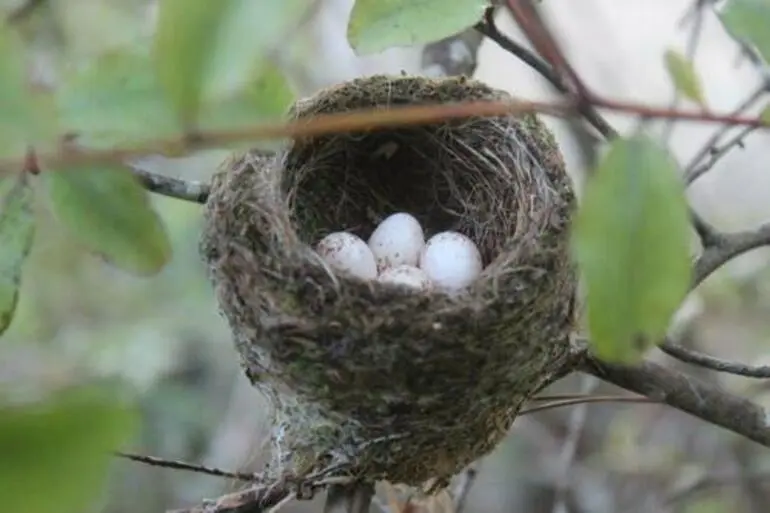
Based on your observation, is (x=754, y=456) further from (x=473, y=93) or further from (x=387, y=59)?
(x=387, y=59)

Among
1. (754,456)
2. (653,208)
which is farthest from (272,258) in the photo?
(754,456)

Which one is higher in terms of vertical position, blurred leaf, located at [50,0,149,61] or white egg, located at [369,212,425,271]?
blurred leaf, located at [50,0,149,61]

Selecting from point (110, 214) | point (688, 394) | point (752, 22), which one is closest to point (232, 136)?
point (110, 214)

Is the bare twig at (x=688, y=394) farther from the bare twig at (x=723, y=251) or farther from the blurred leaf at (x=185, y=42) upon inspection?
the blurred leaf at (x=185, y=42)

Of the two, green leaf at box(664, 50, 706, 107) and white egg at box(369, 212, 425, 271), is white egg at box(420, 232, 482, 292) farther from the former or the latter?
green leaf at box(664, 50, 706, 107)

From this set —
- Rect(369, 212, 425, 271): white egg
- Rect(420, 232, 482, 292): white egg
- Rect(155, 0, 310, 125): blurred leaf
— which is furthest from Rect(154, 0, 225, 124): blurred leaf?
Rect(369, 212, 425, 271): white egg

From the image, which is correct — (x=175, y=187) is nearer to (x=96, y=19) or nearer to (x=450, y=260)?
(x=450, y=260)
